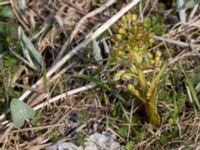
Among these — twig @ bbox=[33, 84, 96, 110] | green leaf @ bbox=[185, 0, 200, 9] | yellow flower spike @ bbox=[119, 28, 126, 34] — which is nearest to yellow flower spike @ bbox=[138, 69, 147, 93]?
yellow flower spike @ bbox=[119, 28, 126, 34]

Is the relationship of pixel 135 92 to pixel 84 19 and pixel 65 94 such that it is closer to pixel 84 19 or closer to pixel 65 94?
pixel 65 94

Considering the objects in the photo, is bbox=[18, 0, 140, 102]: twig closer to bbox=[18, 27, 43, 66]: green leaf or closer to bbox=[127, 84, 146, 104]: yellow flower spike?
bbox=[18, 27, 43, 66]: green leaf

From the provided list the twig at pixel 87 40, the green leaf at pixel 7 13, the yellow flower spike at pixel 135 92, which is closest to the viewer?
the yellow flower spike at pixel 135 92

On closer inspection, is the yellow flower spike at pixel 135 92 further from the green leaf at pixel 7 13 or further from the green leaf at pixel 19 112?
the green leaf at pixel 7 13

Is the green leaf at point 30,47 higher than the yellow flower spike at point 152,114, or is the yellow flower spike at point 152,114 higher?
the green leaf at point 30,47

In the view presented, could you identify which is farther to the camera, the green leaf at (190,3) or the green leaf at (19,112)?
the green leaf at (190,3)

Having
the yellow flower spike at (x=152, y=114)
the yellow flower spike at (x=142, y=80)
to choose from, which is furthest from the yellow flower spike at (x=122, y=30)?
the yellow flower spike at (x=152, y=114)

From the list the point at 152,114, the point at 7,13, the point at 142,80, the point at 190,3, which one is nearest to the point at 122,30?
the point at 142,80

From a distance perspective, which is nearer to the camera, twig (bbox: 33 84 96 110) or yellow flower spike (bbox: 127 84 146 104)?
yellow flower spike (bbox: 127 84 146 104)

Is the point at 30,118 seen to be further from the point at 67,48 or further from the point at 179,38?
the point at 179,38

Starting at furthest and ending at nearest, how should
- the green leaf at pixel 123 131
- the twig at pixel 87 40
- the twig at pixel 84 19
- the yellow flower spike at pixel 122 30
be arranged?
1. the twig at pixel 84 19
2. the twig at pixel 87 40
3. the green leaf at pixel 123 131
4. the yellow flower spike at pixel 122 30
